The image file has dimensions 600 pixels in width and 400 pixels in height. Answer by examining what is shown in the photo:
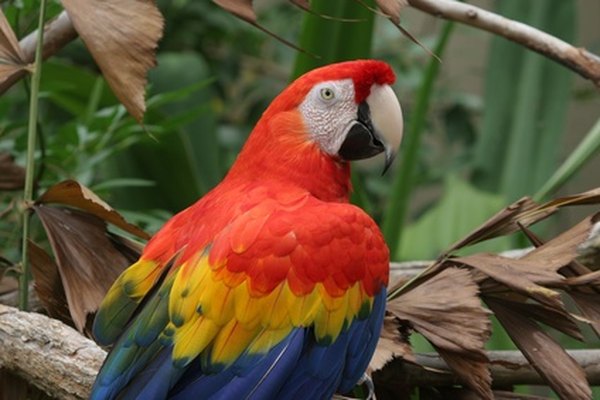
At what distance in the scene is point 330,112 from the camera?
0.82 m

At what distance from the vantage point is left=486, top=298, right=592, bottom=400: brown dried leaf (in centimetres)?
70

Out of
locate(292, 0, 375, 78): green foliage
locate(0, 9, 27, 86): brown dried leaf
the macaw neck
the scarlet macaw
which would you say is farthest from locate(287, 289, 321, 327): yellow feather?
locate(292, 0, 375, 78): green foliage

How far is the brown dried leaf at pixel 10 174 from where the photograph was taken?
923 millimetres

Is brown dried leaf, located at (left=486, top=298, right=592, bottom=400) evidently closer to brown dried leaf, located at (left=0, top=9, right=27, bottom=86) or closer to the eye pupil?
the eye pupil

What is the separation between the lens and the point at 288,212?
28.8 inches

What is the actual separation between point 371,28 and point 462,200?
1.55ft

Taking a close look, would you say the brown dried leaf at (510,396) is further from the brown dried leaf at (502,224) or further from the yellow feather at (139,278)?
the yellow feather at (139,278)

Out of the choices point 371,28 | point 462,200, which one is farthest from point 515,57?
point 371,28

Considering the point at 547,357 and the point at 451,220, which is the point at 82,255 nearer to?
the point at 547,357

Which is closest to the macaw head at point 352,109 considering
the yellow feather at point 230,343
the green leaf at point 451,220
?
the yellow feather at point 230,343

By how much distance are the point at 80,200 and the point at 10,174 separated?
0.50 ft

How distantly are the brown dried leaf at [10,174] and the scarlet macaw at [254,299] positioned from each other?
0.21 metres

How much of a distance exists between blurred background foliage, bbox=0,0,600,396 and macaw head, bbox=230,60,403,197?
74 mm

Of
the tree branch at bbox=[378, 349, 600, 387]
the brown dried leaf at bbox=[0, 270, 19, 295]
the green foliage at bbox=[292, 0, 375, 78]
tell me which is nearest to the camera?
the tree branch at bbox=[378, 349, 600, 387]
